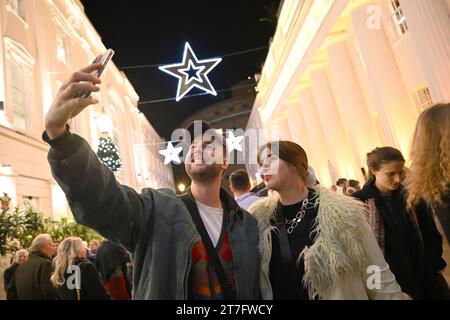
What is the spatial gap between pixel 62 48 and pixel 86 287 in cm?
1770

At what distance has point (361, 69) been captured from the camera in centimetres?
1550

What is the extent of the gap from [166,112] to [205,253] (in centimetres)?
4957

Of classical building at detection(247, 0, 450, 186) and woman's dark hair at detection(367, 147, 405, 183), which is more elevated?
classical building at detection(247, 0, 450, 186)

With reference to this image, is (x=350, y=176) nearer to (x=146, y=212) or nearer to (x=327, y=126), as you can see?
(x=327, y=126)

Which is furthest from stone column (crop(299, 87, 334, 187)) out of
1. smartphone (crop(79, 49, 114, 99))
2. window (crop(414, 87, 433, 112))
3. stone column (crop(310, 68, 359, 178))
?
smartphone (crop(79, 49, 114, 99))

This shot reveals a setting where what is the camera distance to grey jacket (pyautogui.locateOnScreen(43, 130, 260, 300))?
1.36 metres

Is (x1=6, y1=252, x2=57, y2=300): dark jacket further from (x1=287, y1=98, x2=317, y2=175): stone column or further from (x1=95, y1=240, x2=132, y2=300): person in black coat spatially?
(x1=287, y1=98, x2=317, y2=175): stone column

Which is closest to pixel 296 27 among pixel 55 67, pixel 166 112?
pixel 55 67

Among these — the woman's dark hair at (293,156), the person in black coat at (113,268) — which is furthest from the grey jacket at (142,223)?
the person in black coat at (113,268)

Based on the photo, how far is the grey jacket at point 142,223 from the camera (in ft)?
4.47

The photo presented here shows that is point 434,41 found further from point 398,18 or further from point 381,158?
point 381,158

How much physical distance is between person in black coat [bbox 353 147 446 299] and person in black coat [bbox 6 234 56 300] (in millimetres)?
4183

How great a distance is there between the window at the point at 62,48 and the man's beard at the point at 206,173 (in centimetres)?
1792

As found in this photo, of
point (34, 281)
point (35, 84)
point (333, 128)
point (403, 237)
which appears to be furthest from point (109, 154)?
point (403, 237)
